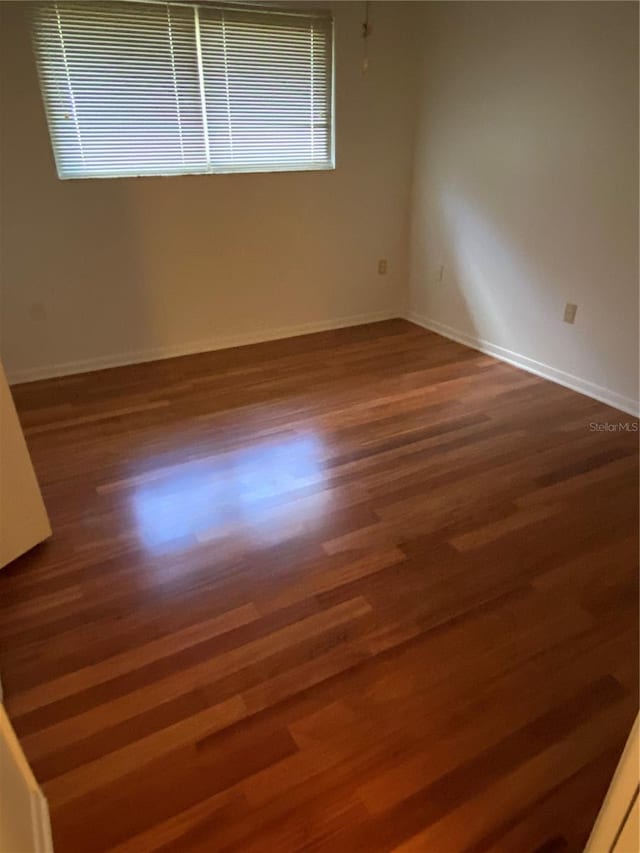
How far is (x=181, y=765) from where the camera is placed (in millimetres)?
1349

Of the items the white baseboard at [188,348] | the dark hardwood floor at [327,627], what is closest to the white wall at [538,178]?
the dark hardwood floor at [327,627]

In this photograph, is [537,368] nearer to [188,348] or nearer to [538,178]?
[538,178]

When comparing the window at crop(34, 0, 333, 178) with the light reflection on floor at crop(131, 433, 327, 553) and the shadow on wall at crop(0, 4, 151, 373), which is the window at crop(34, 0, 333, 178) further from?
the light reflection on floor at crop(131, 433, 327, 553)

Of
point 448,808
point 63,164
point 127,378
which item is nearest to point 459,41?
point 63,164

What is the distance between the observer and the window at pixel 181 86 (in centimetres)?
295

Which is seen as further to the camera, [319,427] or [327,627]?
[319,427]

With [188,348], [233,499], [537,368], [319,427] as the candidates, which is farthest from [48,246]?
[537,368]

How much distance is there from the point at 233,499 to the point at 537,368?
215 cm

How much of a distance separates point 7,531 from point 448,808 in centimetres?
154

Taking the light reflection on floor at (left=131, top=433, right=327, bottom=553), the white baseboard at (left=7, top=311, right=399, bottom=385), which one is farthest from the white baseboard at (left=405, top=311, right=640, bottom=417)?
the light reflection on floor at (left=131, top=433, right=327, bottom=553)

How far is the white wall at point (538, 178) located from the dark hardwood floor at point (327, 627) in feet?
1.74

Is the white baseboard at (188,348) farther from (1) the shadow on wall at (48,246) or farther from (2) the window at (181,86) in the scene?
(2) the window at (181,86)

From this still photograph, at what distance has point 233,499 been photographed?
7.62 ft

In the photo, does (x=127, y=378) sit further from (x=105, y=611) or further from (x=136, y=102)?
(x=105, y=611)
